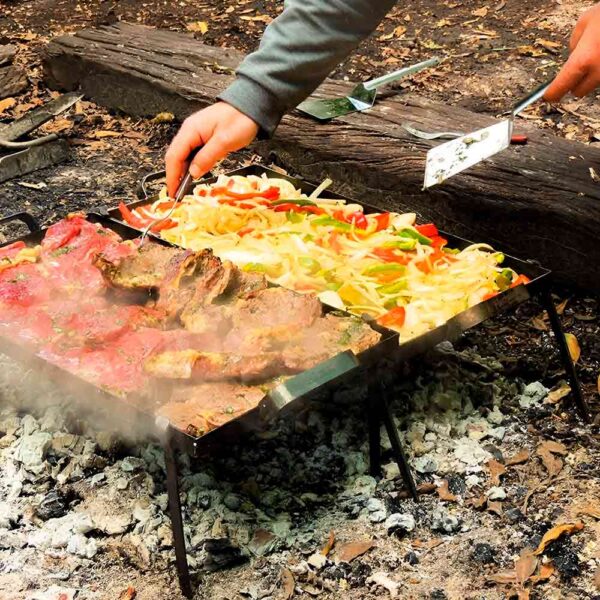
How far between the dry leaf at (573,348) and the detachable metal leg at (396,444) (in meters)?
1.46

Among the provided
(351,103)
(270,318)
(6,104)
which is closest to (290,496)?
(270,318)

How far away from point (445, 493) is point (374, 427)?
1.53 feet

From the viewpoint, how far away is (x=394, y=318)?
454 cm

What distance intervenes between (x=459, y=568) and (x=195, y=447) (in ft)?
4.48

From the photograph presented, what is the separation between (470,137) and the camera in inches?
184

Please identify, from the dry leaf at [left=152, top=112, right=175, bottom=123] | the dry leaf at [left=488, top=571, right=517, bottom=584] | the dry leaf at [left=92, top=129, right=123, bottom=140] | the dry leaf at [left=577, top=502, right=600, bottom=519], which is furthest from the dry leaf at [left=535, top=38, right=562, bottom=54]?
the dry leaf at [left=488, top=571, right=517, bottom=584]

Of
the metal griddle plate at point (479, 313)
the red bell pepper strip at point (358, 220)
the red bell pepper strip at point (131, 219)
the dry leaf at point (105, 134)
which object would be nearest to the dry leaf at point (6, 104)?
the dry leaf at point (105, 134)

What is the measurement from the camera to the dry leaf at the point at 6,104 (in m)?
9.27

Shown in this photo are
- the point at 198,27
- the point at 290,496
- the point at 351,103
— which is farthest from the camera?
the point at 198,27

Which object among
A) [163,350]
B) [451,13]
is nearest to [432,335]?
[163,350]

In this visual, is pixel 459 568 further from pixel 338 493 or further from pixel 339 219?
pixel 339 219

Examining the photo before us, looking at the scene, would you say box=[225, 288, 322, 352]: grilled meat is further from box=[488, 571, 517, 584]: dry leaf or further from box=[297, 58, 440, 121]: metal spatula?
box=[297, 58, 440, 121]: metal spatula

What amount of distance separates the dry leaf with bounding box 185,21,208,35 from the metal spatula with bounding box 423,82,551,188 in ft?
23.3

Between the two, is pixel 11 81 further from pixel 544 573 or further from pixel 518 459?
pixel 544 573
